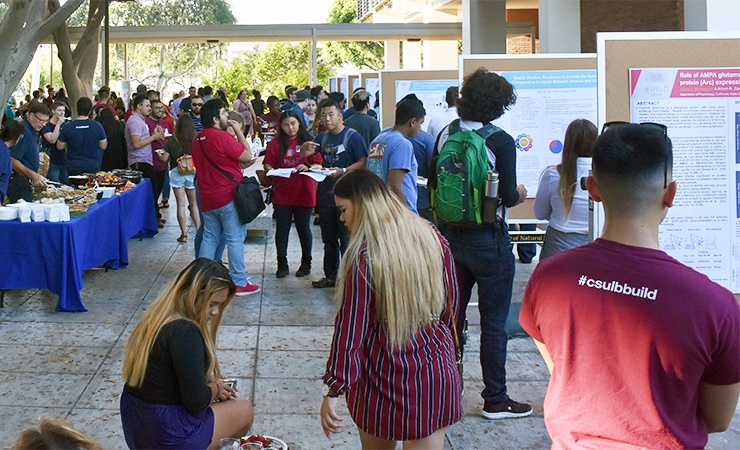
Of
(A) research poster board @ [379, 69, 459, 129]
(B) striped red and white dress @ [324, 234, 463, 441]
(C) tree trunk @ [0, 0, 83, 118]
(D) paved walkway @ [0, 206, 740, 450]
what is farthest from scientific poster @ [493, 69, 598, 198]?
(C) tree trunk @ [0, 0, 83, 118]

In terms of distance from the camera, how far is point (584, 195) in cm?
637

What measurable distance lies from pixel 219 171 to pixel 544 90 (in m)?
3.15

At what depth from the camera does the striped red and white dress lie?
3.65 m

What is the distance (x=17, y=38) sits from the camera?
14750 mm

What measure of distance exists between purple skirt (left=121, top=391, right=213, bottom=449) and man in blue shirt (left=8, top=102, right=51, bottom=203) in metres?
5.89

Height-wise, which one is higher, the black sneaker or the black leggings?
the black leggings

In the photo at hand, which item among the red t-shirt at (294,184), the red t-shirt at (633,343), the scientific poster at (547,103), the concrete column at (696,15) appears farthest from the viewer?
the concrete column at (696,15)

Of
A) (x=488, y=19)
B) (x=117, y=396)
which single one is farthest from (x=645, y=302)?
(x=488, y=19)

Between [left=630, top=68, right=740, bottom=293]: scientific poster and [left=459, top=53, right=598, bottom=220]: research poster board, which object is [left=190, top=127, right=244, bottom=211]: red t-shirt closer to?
[left=459, top=53, right=598, bottom=220]: research poster board

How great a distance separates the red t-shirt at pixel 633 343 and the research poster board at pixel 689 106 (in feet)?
9.11

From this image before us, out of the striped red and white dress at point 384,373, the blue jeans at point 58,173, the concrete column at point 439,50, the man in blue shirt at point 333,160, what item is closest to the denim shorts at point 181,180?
the blue jeans at point 58,173

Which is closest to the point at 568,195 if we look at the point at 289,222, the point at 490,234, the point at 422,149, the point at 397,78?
the point at 490,234

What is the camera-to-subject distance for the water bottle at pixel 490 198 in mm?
5320

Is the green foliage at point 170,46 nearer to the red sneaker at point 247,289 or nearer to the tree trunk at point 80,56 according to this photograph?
the tree trunk at point 80,56
